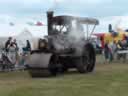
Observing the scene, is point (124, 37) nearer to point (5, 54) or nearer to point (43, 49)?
point (5, 54)

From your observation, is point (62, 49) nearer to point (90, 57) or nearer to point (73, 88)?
point (90, 57)

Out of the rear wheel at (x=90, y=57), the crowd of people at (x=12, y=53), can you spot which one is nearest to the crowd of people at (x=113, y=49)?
the crowd of people at (x=12, y=53)

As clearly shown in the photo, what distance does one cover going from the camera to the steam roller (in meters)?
20.1

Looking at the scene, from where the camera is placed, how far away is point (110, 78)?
1834cm

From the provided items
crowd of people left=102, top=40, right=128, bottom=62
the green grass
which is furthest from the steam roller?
crowd of people left=102, top=40, right=128, bottom=62

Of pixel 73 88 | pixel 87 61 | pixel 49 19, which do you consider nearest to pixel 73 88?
pixel 73 88

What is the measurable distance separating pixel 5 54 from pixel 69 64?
4247 mm

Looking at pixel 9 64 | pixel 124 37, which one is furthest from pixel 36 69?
pixel 124 37

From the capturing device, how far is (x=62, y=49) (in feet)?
68.4

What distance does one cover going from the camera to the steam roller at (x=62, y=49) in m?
20.1

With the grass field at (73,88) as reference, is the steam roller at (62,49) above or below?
above

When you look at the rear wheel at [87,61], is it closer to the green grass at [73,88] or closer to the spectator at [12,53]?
the green grass at [73,88]

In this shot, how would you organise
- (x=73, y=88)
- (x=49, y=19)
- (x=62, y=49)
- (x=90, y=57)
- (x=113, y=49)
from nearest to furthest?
(x=73, y=88)
(x=62, y=49)
(x=49, y=19)
(x=90, y=57)
(x=113, y=49)

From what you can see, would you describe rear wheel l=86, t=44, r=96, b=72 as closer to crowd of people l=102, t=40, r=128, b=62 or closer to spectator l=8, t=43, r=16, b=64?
spectator l=8, t=43, r=16, b=64
